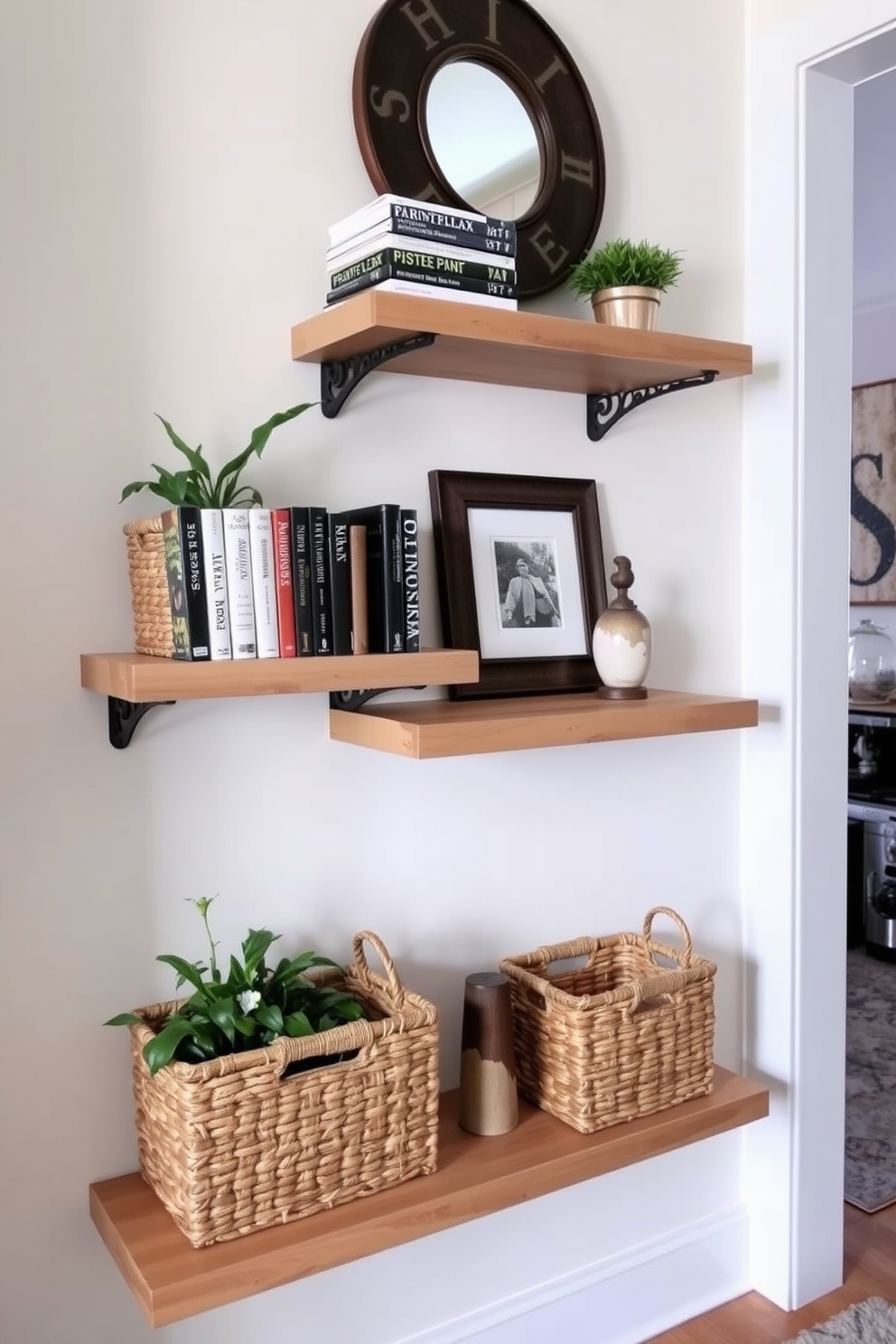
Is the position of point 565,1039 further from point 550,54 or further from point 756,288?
point 550,54

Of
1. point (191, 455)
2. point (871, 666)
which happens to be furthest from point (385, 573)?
point (871, 666)

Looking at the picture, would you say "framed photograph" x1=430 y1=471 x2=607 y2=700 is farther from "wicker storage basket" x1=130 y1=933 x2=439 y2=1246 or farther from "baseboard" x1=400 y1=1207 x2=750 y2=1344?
"baseboard" x1=400 y1=1207 x2=750 y2=1344

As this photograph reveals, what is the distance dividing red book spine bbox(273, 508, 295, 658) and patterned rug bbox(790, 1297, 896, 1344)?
4.87 ft

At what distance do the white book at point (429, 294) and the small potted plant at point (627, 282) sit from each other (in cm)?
24

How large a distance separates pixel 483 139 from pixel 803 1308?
2.01 meters

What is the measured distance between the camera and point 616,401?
69.1 inches

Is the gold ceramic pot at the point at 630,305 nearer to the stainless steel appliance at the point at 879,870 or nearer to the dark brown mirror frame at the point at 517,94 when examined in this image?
the dark brown mirror frame at the point at 517,94

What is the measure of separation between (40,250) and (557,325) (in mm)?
636

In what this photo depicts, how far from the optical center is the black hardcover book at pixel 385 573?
1348 millimetres

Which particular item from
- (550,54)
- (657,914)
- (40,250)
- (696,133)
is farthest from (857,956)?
(40,250)

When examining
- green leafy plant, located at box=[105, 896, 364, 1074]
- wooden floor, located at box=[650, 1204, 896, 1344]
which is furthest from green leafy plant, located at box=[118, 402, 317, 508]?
wooden floor, located at box=[650, 1204, 896, 1344]

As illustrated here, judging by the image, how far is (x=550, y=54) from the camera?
5.49 feet

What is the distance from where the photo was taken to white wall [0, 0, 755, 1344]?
4.31ft

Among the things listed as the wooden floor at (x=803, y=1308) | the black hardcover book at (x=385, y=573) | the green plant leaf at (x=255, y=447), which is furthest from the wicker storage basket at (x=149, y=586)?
the wooden floor at (x=803, y=1308)
